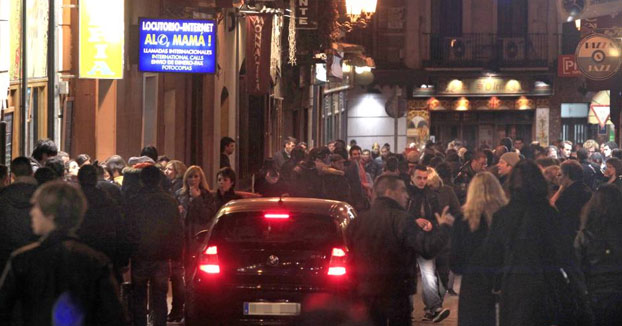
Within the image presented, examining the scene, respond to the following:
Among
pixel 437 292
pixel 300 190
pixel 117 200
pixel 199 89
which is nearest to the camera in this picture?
pixel 117 200

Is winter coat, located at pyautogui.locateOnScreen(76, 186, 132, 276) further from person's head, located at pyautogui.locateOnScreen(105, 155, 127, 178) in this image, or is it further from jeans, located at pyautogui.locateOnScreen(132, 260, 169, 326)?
person's head, located at pyautogui.locateOnScreen(105, 155, 127, 178)

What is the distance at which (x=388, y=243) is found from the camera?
425 inches

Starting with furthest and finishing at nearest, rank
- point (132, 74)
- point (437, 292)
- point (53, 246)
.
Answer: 1. point (132, 74)
2. point (437, 292)
3. point (53, 246)

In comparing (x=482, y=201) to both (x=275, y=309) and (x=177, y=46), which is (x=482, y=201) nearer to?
(x=275, y=309)

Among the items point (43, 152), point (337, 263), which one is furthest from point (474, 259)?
point (43, 152)

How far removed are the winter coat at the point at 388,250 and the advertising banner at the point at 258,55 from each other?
17.0 m

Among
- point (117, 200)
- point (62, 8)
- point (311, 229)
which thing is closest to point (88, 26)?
point (62, 8)

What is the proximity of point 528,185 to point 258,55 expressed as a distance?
62.0 ft

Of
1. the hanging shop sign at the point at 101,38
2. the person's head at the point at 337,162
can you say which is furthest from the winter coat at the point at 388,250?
the person's head at the point at 337,162

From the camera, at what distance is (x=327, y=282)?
1185 centimetres

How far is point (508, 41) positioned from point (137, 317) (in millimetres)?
45390

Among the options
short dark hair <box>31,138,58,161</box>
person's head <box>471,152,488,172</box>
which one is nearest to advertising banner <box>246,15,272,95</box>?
person's head <box>471,152,488,172</box>

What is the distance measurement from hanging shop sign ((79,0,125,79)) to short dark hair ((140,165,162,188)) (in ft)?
21.5

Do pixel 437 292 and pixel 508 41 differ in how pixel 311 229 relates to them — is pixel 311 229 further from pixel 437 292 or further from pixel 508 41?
pixel 508 41
